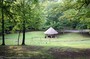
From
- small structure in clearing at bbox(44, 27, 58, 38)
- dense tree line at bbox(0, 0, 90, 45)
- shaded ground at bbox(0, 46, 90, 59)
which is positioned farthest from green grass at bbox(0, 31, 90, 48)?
shaded ground at bbox(0, 46, 90, 59)

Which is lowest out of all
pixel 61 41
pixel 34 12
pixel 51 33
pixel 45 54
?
pixel 61 41

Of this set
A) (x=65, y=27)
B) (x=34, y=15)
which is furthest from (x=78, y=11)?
(x=65, y=27)

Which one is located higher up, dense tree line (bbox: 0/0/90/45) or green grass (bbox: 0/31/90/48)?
dense tree line (bbox: 0/0/90/45)

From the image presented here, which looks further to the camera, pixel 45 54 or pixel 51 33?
pixel 51 33

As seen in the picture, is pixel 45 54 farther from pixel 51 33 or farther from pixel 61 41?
pixel 51 33

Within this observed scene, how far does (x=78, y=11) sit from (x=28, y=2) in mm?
8449

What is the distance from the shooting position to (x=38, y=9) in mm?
29969

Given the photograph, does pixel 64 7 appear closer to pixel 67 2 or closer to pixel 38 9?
pixel 67 2

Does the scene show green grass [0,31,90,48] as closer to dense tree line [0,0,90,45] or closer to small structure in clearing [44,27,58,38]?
small structure in clearing [44,27,58,38]

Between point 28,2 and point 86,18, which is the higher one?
point 28,2

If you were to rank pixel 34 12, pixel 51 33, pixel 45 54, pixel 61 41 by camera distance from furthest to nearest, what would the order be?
pixel 51 33
pixel 61 41
pixel 34 12
pixel 45 54

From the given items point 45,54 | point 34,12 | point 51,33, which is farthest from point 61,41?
point 45,54

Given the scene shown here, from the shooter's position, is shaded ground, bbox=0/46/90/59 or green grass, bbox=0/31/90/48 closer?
shaded ground, bbox=0/46/90/59

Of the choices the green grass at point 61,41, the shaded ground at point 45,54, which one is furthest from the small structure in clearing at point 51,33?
the shaded ground at point 45,54
